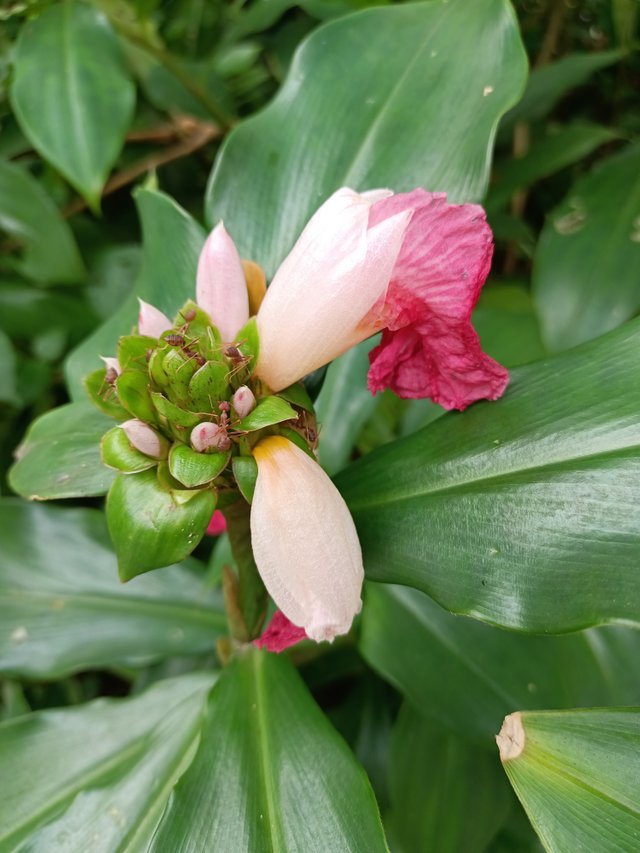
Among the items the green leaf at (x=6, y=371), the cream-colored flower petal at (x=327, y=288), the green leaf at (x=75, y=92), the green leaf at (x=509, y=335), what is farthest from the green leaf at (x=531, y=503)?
the green leaf at (x=6, y=371)

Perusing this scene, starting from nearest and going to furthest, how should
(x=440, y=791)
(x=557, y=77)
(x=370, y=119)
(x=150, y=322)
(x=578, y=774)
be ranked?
(x=578, y=774) → (x=150, y=322) → (x=370, y=119) → (x=440, y=791) → (x=557, y=77)

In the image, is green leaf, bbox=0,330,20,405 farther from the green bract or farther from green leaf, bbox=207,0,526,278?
the green bract

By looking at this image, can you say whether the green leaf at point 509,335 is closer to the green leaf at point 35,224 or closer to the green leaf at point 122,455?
the green leaf at point 122,455

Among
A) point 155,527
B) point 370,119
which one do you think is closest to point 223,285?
point 155,527

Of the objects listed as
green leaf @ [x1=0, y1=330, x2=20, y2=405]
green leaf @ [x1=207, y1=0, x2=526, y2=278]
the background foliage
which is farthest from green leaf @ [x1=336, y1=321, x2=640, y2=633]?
green leaf @ [x1=0, y1=330, x2=20, y2=405]

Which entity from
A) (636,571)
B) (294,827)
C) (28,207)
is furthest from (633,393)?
(28,207)

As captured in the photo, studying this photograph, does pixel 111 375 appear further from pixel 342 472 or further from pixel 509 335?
pixel 509 335
